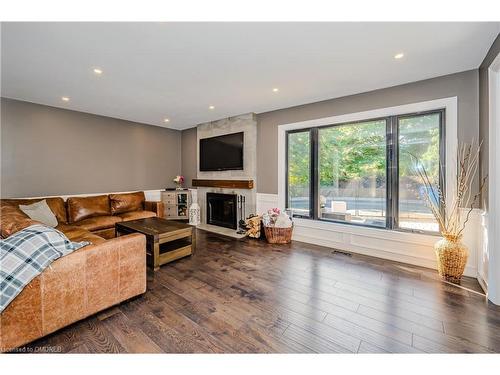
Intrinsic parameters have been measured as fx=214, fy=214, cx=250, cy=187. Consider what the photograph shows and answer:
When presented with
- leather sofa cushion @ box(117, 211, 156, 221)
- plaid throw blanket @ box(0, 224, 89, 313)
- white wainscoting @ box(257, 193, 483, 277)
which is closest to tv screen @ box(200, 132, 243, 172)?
leather sofa cushion @ box(117, 211, 156, 221)

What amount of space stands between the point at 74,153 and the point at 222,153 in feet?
9.54

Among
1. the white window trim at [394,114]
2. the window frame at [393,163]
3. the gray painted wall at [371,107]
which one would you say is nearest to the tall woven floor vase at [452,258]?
the window frame at [393,163]

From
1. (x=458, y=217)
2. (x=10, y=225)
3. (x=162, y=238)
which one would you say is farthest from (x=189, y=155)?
(x=458, y=217)

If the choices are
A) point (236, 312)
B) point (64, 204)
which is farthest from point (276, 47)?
point (64, 204)

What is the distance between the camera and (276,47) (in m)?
2.15

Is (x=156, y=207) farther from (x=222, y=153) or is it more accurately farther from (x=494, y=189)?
(x=494, y=189)

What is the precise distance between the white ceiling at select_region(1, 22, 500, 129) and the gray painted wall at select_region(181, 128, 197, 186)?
2.12 m

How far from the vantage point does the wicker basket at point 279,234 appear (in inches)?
151

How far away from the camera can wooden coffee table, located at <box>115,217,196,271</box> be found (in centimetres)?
278

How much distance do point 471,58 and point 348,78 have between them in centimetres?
123

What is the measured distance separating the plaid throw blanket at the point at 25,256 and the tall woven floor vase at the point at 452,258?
12.3ft

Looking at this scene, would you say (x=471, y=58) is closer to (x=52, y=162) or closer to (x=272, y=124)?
(x=272, y=124)

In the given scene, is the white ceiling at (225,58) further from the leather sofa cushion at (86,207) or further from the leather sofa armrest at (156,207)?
the leather sofa armrest at (156,207)
